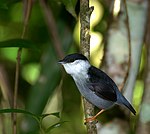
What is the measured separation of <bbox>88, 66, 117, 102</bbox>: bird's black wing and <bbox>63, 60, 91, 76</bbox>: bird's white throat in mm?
42

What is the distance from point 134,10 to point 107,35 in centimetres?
28

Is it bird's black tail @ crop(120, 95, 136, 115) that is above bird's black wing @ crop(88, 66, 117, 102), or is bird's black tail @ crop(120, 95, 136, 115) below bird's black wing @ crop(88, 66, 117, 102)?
below

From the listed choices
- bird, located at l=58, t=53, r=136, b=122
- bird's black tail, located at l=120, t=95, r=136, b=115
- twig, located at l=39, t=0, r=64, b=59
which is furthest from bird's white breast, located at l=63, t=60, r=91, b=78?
twig, located at l=39, t=0, r=64, b=59

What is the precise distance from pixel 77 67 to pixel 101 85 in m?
0.20

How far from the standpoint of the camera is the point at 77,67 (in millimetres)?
3020

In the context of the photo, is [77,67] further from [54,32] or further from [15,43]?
[54,32]

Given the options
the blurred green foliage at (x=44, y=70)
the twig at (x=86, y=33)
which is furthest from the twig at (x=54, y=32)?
the twig at (x=86, y=33)

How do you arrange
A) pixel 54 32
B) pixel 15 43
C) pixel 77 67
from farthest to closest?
pixel 54 32
pixel 77 67
pixel 15 43

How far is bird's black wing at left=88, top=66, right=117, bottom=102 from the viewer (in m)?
3.00

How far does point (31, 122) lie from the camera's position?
11.6 ft

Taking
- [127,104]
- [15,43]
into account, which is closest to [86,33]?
[15,43]

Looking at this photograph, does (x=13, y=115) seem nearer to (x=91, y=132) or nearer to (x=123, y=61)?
(x=91, y=132)

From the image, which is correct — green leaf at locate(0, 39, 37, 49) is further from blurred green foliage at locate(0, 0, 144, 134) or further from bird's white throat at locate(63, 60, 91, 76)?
blurred green foliage at locate(0, 0, 144, 134)

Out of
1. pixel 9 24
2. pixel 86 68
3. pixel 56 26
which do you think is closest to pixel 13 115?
pixel 86 68
